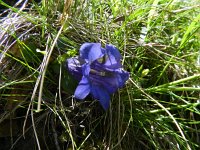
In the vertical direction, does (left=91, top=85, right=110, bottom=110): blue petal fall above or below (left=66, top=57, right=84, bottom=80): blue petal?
below

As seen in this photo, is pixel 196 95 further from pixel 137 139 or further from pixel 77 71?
pixel 77 71

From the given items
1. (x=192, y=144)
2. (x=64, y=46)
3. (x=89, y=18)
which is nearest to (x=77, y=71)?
(x=64, y=46)
